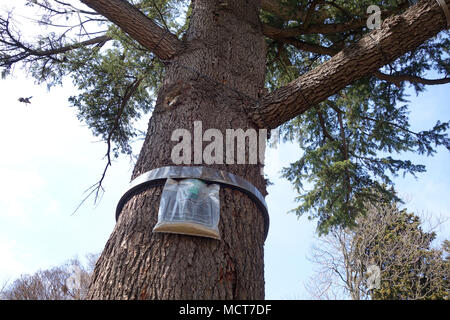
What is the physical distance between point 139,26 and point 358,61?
1.82 m

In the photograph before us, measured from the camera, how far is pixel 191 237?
5.90 feet

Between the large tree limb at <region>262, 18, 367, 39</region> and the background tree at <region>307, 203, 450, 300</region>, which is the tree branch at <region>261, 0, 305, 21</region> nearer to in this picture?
the large tree limb at <region>262, 18, 367, 39</region>

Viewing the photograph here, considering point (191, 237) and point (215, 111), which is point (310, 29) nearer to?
point (215, 111)

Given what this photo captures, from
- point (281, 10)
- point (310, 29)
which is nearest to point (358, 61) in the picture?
point (310, 29)

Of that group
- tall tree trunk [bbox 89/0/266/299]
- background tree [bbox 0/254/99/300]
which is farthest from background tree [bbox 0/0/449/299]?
background tree [bbox 0/254/99/300]

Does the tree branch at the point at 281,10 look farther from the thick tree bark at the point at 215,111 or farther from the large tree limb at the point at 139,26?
the large tree limb at the point at 139,26

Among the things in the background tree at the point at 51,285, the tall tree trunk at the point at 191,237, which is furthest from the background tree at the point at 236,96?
the background tree at the point at 51,285

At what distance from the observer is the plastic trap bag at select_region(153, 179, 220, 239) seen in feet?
5.84

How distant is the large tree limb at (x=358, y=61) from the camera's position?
2311mm

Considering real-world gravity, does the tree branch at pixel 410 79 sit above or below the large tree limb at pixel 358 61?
above

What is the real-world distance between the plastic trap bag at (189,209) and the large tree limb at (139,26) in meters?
1.56

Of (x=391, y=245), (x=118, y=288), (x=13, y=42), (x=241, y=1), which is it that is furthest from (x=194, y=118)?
(x=391, y=245)
